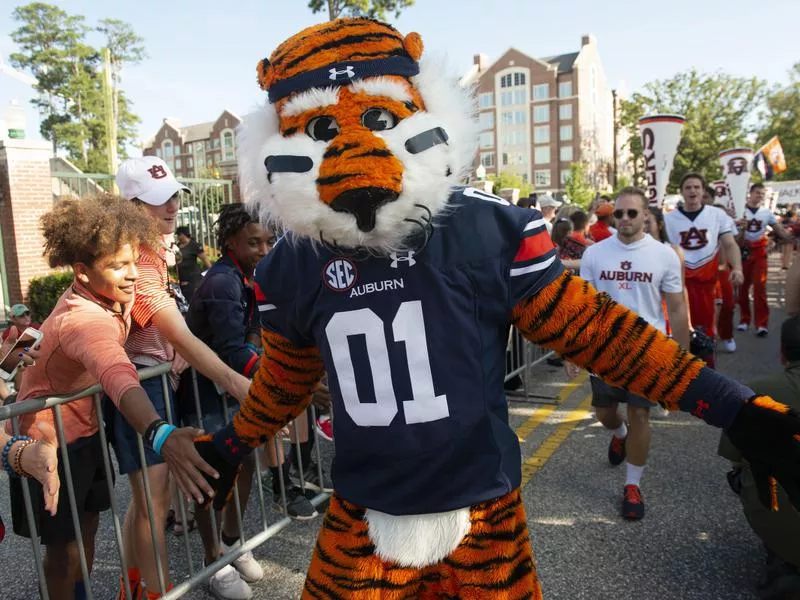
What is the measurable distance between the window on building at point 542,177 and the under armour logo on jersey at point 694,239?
2412 inches

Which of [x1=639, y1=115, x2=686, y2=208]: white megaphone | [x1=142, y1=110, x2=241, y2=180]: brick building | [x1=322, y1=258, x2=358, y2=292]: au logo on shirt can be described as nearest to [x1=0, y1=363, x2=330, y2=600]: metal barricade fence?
[x1=322, y1=258, x2=358, y2=292]: au logo on shirt

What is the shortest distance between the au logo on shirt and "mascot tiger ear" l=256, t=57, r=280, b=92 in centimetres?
51

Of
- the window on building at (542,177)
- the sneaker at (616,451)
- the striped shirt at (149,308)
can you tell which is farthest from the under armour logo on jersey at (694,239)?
the window on building at (542,177)

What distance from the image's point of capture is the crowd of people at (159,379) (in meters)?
2.16

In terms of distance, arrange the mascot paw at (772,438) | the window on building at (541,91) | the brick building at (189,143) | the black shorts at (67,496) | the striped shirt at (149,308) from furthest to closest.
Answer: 1. the brick building at (189,143)
2. the window on building at (541,91)
3. the striped shirt at (149,308)
4. the black shorts at (67,496)
5. the mascot paw at (772,438)

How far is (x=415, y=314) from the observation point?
4.84ft

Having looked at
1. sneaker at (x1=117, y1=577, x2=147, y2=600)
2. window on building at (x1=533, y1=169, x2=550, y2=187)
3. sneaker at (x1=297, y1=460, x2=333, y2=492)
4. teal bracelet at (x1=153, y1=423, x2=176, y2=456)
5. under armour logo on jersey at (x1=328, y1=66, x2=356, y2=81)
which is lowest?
sneaker at (x1=297, y1=460, x2=333, y2=492)

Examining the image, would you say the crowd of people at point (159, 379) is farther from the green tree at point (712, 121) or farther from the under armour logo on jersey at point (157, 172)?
the green tree at point (712, 121)

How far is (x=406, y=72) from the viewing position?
5.12ft

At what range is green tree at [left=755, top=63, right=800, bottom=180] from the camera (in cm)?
3809

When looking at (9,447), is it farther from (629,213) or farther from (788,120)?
(788,120)

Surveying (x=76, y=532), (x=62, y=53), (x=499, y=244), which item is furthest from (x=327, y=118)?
(x=62, y=53)

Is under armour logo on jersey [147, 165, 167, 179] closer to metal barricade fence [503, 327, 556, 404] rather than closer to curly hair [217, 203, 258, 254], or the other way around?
curly hair [217, 203, 258, 254]

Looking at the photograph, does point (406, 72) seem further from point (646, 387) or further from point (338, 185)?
point (646, 387)
